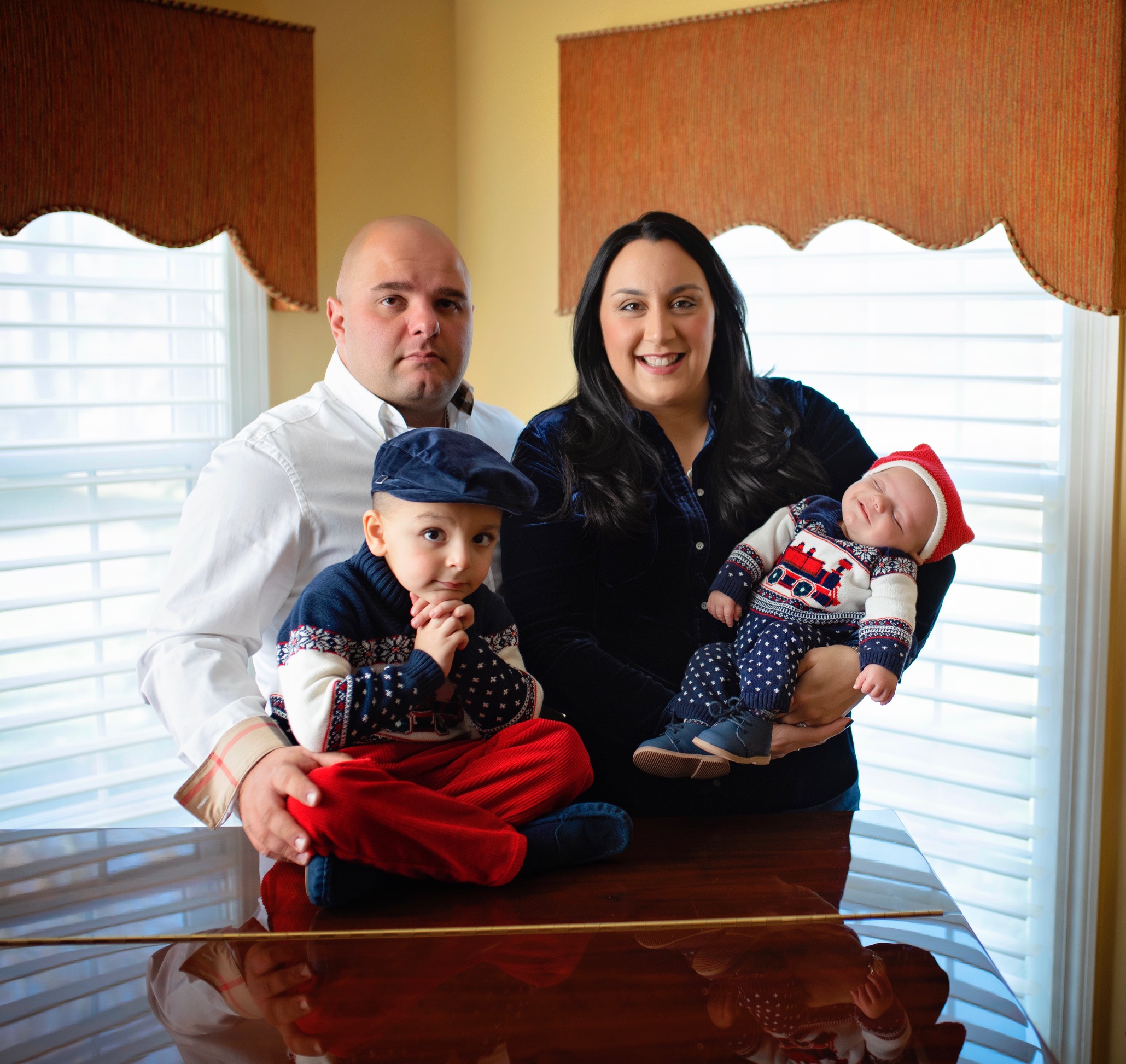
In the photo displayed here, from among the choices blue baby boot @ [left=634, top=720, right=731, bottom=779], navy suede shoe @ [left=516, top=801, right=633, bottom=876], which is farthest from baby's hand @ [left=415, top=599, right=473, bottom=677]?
blue baby boot @ [left=634, top=720, right=731, bottom=779]

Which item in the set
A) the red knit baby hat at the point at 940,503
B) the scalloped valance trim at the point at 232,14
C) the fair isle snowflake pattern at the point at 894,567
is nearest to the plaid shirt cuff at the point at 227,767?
the fair isle snowflake pattern at the point at 894,567

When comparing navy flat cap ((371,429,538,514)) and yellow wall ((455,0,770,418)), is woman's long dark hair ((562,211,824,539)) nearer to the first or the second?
navy flat cap ((371,429,538,514))

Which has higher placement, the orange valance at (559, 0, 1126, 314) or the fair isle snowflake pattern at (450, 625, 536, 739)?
the orange valance at (559, 0, 1126, 314)

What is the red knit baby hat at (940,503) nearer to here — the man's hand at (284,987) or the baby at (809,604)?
the baby at (809,604)

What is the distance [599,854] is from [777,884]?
26 cm

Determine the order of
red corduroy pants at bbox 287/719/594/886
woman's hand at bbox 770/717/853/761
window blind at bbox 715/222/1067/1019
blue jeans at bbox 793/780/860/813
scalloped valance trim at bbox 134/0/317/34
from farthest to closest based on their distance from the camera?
window blind at bbox 715/222/1067/1019, scalloped valance trim at bbox 134/0/317/34, blue jeans at bbox 793/780/860/813, woman's hand at bbox 770/717/853/761, red corduroy pants at bbox 287/719/594/886

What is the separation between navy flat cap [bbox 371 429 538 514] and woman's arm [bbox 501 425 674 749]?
0.32m

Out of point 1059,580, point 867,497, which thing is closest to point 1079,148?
point 1059,580

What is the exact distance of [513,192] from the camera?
3.14m

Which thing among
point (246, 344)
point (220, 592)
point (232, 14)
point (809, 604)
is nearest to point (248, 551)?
point (220, 592)

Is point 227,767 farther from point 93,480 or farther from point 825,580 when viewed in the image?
point 93,480

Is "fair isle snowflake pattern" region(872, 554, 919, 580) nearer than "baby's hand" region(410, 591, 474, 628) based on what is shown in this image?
No

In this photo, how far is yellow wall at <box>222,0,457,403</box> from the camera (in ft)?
9.45

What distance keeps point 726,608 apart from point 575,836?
0.48 m
